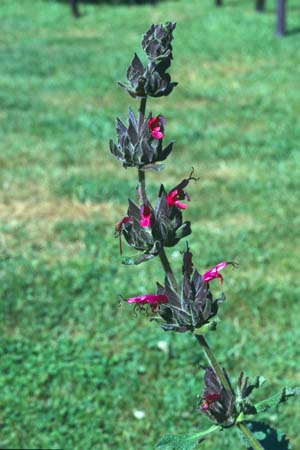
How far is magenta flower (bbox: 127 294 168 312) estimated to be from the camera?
179cm

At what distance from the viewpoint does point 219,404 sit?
1887 millimetres

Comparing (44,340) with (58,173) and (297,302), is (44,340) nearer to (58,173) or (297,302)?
(297,302)

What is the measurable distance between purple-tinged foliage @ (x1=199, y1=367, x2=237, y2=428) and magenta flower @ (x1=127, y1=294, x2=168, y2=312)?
0.69 ft

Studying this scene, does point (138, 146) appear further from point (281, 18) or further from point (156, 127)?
point (281, 18)

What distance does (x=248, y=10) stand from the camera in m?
16.9

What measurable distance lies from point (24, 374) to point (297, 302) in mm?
1504

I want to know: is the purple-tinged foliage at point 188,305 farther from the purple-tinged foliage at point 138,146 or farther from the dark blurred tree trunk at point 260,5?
the dark blurred tree trunk at point 260,5

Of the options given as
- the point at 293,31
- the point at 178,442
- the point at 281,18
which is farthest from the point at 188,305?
the point at 293,31

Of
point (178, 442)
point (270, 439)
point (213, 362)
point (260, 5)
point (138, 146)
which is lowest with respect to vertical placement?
point (260, 5)

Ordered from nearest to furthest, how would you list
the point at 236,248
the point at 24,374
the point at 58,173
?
the point at 24,374 → the point at 236,248 → the point at 58,173

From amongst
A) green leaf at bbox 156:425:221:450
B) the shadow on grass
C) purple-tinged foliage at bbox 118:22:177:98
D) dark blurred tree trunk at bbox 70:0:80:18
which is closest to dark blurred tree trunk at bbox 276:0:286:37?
the shadow on grass

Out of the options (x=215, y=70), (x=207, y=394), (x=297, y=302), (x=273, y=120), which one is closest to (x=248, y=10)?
(x=215, y=70)

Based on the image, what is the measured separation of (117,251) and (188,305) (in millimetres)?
3489

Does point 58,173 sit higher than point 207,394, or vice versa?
point 207,394
